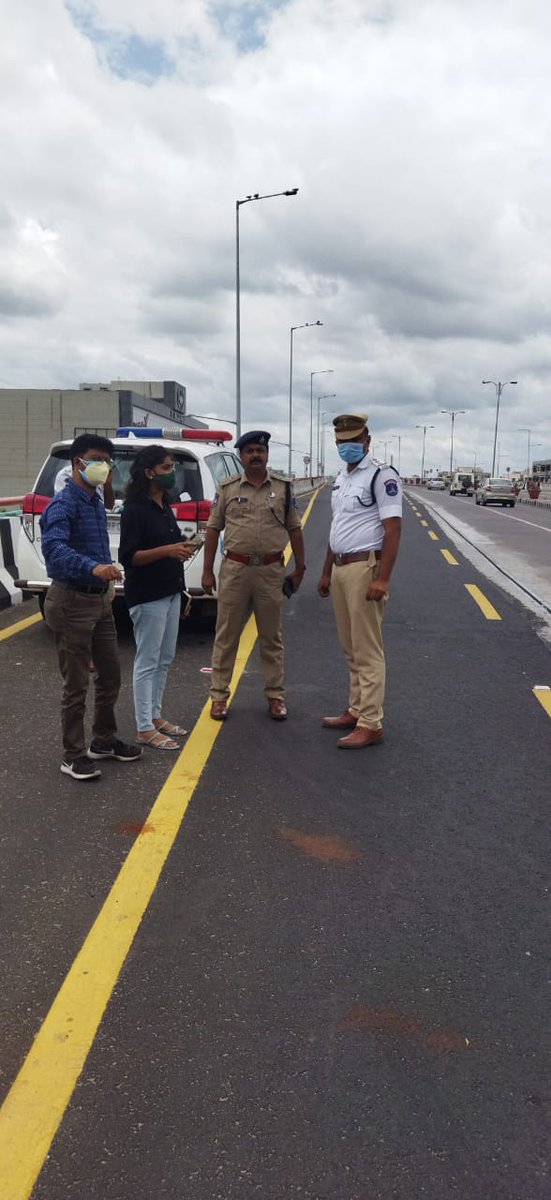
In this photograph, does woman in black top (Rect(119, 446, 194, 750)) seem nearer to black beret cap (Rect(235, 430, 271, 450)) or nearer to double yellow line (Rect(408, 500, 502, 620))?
black beret cap (Rect(235, 430, 271, 450))

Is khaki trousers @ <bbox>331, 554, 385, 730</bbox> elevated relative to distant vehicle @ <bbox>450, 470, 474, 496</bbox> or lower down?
elevated

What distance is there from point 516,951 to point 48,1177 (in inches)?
64.9

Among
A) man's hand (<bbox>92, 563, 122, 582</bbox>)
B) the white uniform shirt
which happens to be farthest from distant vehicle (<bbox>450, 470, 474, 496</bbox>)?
man's hand (<bbox>92, 563, 122, 582</bbox>)

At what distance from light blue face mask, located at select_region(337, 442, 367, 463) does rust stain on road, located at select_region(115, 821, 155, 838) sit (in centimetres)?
238

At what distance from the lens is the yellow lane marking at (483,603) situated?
30.8 ft

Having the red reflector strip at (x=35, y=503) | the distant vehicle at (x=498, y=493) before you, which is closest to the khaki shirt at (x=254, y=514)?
the red reflector strip at (x=35, y=503)

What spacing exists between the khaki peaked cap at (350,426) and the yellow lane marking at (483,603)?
4.75 metres

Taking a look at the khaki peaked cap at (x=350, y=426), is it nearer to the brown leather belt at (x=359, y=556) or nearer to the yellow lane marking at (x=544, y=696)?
the brown leather belt at (x=359, y=556)

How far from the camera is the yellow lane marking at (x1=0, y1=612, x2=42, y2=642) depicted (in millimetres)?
8078

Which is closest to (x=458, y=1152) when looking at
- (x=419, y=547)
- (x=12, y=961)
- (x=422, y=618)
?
(x=12, y=961)

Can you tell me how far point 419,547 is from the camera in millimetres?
16891

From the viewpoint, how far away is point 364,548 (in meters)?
5.02

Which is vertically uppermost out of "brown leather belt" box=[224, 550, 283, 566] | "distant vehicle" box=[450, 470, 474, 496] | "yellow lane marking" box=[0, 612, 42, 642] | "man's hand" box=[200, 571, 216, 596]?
"brown leather belt" box=[224, 550, 283, 566]

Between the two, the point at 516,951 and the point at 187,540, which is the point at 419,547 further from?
the point at 516,951
